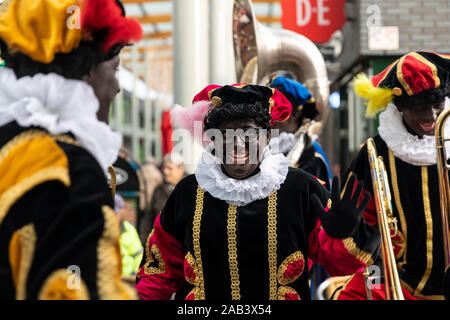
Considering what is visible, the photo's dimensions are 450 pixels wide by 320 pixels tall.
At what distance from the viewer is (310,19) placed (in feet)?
30.8

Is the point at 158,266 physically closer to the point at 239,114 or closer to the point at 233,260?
the point at 233,260

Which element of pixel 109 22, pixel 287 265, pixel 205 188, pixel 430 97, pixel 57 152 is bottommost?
pixel 287 265

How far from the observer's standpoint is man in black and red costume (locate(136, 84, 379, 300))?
272 cm

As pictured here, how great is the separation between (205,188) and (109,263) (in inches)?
50.9

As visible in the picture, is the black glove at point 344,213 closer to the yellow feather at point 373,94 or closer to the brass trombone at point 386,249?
the brass trombone at point 386,249

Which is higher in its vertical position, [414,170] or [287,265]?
[414,170]

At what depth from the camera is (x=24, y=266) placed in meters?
1.56

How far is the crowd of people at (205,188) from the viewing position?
1.58 meters

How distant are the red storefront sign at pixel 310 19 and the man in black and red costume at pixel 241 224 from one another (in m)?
6.63

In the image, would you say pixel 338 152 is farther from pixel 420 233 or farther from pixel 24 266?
pixel 24 266

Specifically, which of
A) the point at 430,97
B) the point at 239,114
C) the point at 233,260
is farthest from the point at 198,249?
the point at 430,97

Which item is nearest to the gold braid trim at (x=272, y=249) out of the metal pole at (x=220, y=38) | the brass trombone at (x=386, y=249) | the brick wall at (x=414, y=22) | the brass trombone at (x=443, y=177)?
the brass trombone at (x=386, y=249)

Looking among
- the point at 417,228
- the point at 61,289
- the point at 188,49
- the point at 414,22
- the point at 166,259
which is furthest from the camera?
the point at 414,22

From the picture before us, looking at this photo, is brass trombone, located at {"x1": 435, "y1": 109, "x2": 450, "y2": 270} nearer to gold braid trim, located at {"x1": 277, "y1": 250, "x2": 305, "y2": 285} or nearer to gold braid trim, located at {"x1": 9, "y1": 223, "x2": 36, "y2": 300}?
gold braid trim, located at {"x1": 277, "y1": 250, "x2": 305, "y2": 285}
